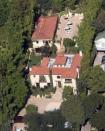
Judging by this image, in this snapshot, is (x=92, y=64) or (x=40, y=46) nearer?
(x=92, y=64)

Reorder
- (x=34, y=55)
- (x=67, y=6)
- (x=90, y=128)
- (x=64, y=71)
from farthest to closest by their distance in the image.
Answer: (x=67, y=6), (x=34, y=55), (x=64, y=71), (x=90, y=128)

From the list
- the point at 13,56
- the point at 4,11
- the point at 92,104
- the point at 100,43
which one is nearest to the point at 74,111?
the point at 92,104

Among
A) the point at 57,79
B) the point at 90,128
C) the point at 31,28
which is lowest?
the point at 90,128

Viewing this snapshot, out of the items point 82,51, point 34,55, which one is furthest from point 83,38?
point 34,55

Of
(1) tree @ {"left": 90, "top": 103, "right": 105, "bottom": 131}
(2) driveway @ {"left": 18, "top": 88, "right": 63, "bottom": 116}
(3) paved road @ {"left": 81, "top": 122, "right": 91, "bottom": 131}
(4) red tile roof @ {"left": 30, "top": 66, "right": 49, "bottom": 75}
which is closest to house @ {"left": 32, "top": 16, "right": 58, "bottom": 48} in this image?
(4) red tile roof @ {"left": 30, "top": 66, "right": 49, "bottom": 75}

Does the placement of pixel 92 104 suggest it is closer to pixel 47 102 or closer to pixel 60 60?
pixel 47 102

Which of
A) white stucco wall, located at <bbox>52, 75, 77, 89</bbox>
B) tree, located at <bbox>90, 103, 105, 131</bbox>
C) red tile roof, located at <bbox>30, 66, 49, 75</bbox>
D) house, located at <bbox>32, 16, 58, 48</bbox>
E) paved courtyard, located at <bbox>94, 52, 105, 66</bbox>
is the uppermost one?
house, located at <bbox>32, 16, 58, 48</bbox>

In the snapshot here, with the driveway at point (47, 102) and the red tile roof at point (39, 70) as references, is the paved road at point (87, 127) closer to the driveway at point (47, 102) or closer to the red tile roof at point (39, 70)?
the driveway at point (47, 102)

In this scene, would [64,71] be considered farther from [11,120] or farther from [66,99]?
[11,120]

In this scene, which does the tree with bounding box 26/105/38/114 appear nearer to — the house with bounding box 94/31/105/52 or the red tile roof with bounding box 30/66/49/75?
the red tile roof with bounding box 30/66/49/75
